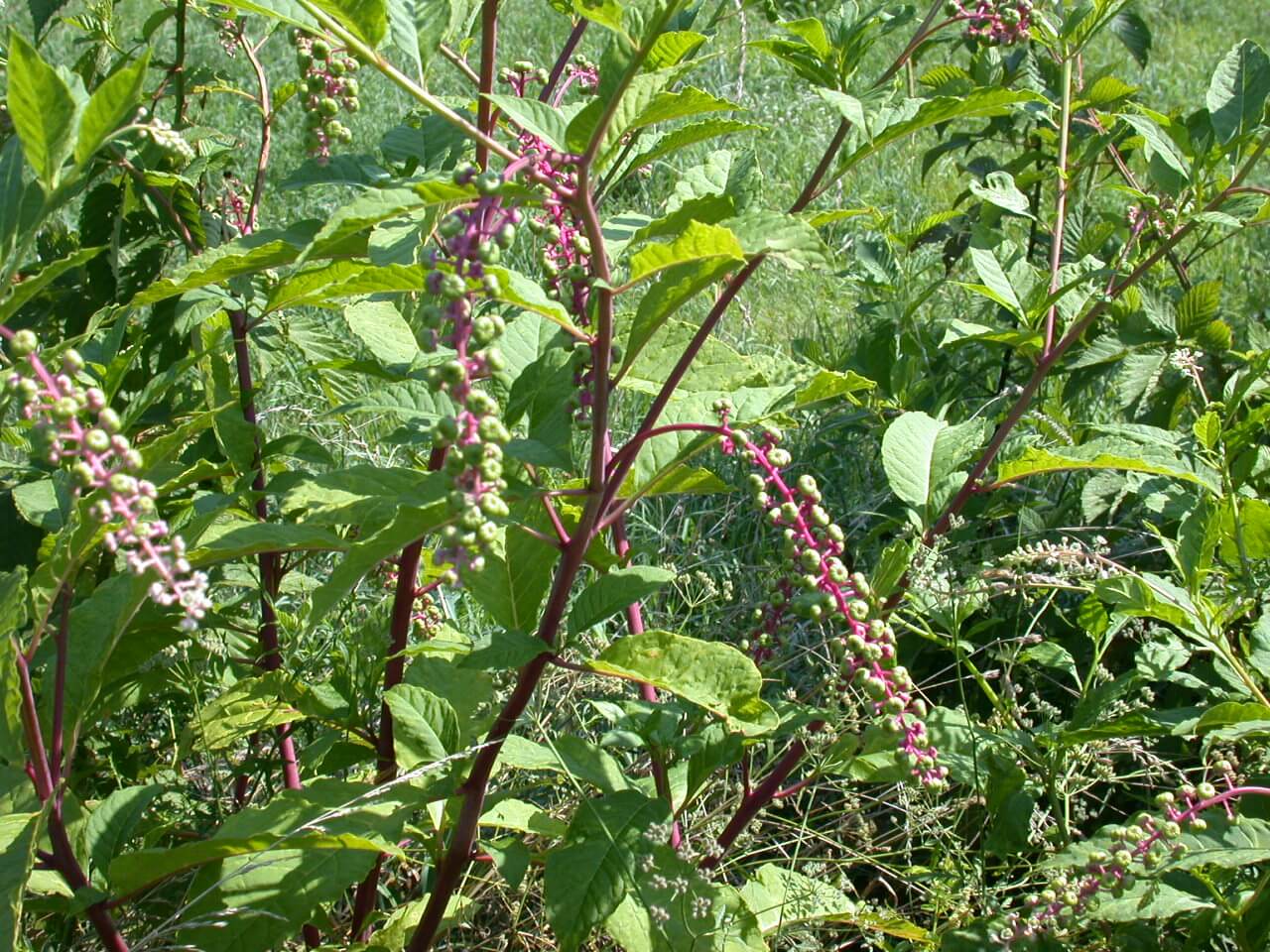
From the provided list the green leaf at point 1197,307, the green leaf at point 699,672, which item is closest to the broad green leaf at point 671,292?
the green leaf at point 699,672

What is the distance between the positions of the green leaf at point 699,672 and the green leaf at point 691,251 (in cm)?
47

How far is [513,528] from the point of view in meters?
1.70

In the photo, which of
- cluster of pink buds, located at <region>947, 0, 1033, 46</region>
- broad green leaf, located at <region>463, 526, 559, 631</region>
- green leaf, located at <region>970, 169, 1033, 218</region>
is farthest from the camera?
green leaf, located at <region>970, 169, 1033, 218</region>

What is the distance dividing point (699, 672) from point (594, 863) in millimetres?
306

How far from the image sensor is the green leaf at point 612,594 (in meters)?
1.68

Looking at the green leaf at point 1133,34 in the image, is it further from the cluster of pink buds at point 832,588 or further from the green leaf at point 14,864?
the green leaf at point 14,864

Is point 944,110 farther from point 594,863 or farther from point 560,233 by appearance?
point 594,863

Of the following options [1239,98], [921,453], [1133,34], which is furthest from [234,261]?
[1133,34]

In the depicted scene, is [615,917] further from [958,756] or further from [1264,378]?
[1264,378]

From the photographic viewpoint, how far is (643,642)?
164 cm

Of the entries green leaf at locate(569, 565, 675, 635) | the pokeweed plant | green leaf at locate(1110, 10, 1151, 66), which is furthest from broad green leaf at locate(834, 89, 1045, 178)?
green leaf at locate(1110, 10, 1151, 66)

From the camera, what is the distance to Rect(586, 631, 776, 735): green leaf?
1.59m

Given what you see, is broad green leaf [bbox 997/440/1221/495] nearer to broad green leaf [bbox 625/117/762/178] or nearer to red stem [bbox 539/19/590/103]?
broad green leaf [bbox 625/117/762/178]

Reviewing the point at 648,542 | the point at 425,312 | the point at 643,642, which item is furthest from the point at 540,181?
the point at 648,542
